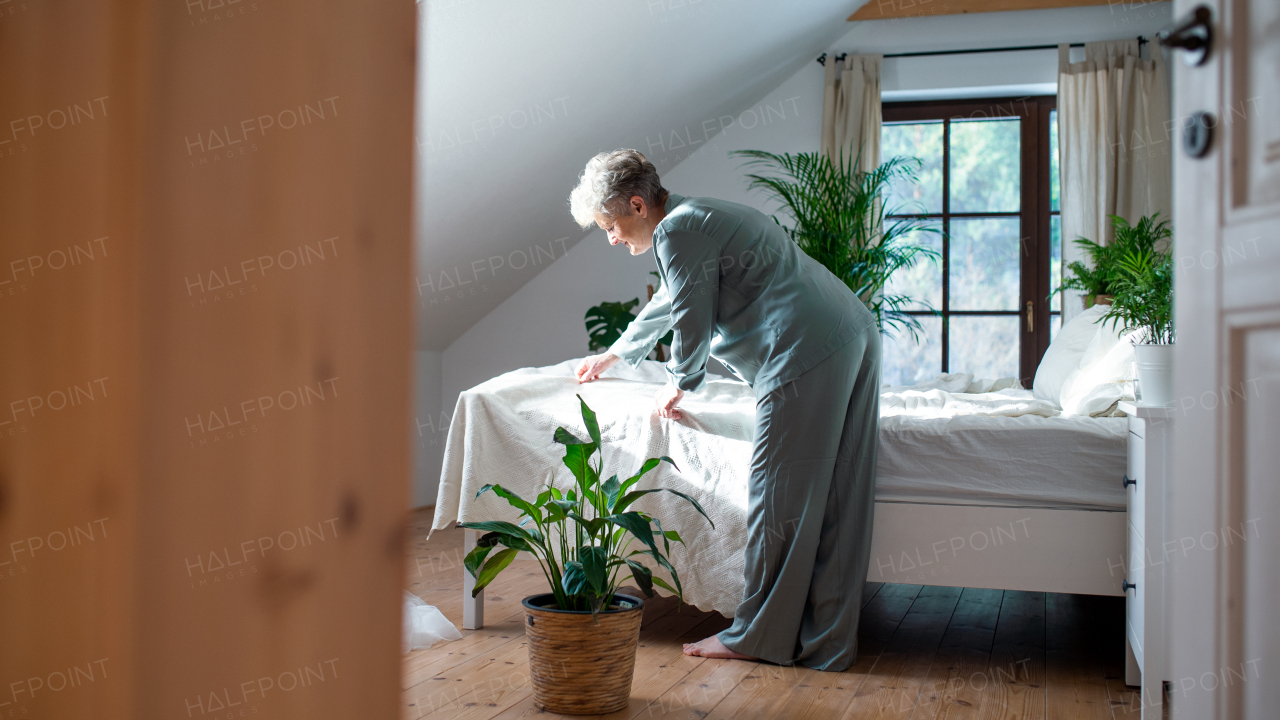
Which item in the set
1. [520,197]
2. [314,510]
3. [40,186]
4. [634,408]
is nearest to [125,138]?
[40,186]

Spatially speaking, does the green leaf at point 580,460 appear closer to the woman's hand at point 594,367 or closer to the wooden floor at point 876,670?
the wooden floor at point 876,670

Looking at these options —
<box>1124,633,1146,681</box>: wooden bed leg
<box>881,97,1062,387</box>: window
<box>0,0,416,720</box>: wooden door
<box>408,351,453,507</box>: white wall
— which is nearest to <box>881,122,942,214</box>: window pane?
<box>881,97,1062,387</box>: window

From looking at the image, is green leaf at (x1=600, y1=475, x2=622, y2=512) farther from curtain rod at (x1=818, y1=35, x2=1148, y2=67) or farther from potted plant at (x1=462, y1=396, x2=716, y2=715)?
curtain rod at (x1=818, y1=35, x2=1148, y2=67)

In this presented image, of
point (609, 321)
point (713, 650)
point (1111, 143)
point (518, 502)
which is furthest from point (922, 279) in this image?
point (518, 502)

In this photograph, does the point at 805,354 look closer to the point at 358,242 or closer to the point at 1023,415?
the point at 1023,415

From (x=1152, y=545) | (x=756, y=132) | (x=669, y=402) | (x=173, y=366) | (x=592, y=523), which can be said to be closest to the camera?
(x=173, y=366)

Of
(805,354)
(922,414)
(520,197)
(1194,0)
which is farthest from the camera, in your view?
(520,197)

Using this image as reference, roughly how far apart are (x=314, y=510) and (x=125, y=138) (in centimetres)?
26

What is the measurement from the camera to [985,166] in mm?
4859

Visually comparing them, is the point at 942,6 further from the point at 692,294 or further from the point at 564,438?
the point at 564,438

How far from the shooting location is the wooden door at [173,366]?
1.86 feet

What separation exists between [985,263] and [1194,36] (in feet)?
13.6

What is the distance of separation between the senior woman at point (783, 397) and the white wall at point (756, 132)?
2.38 m

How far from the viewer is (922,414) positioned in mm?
2348
